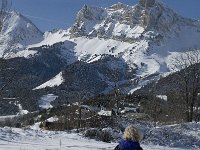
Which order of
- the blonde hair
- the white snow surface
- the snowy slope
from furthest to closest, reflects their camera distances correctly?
the snowy slope, the white snow surface, the blonde hair

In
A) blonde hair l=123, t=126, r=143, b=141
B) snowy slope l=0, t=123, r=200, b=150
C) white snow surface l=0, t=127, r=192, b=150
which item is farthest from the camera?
snowy slope l=0, t=123, r=200, b=150

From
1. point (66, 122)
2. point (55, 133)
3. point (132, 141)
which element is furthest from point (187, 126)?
point (132, 141)

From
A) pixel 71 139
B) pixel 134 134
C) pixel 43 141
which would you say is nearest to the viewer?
pixel 134 134

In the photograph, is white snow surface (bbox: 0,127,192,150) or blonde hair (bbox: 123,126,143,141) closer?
blonde hair (bbox: 123,126,143,141)

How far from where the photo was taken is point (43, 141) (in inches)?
970

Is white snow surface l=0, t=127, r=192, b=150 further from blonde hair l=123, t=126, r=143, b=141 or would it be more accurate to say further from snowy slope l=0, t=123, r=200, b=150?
blonde hair l=123, t=126, r=143, b=141

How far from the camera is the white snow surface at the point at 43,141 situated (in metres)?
21.9

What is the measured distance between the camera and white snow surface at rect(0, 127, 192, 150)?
21906mm

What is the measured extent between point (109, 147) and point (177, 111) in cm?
3440

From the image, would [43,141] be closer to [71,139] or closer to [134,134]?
[71,139]

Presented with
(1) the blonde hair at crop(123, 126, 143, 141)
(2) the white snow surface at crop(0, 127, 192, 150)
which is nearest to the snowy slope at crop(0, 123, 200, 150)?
(2) the white snow surface at crop(0, 127, 192, 150)

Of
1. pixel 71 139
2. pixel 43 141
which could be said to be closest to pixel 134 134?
pixel 43 141

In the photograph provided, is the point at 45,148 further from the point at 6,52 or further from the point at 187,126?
the point at 187,126

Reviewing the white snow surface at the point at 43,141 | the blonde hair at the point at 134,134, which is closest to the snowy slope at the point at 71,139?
the white snow surface at the point at 43,141
